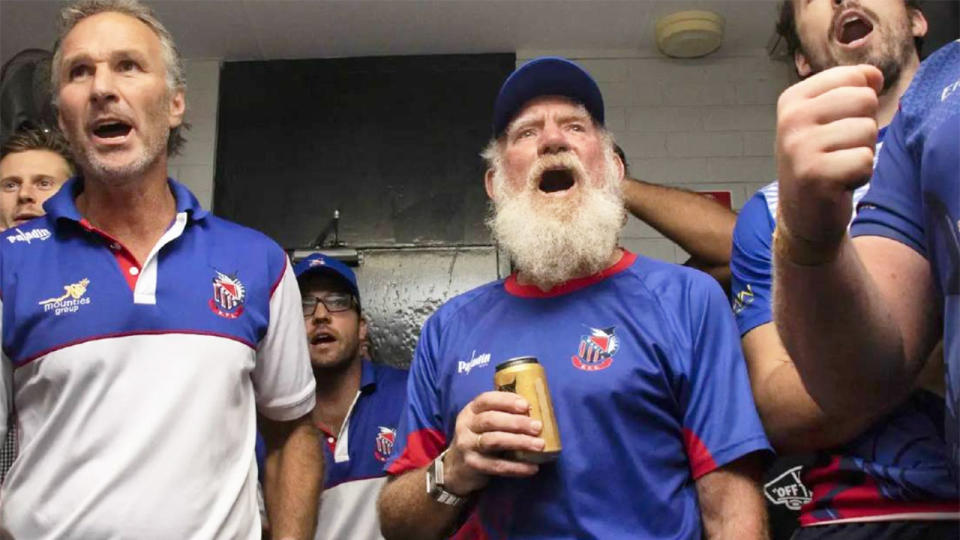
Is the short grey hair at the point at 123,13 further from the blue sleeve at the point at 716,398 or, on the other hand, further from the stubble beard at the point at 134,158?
the blue sleeve at the point at 716,398

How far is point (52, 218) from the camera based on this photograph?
1.58 m

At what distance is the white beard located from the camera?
1.59 metres

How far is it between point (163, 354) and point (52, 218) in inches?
13.6

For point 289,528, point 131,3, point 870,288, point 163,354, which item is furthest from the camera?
point 131,3

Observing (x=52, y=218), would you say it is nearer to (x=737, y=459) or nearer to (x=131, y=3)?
(x=131, y=3)

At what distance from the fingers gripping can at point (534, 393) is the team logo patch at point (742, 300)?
1.46 ft

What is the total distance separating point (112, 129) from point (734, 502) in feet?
4.15

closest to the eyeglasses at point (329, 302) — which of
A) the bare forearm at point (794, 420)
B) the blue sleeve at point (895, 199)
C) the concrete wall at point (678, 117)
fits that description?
the concrete wall at point (678, 117)

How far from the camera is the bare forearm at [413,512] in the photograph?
1.49 metres

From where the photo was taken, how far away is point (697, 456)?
139cm

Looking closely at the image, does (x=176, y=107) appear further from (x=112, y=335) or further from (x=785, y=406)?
(x=785, y=406)

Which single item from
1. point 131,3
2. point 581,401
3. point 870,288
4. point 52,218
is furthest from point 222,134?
point 870,288

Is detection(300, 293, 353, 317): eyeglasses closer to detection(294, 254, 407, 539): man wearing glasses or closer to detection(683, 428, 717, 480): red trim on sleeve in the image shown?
detection(294, 254, 407, 539): man wearing glasses

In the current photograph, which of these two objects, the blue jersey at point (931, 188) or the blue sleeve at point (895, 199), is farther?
the blue sleeve at point (895, 199)
